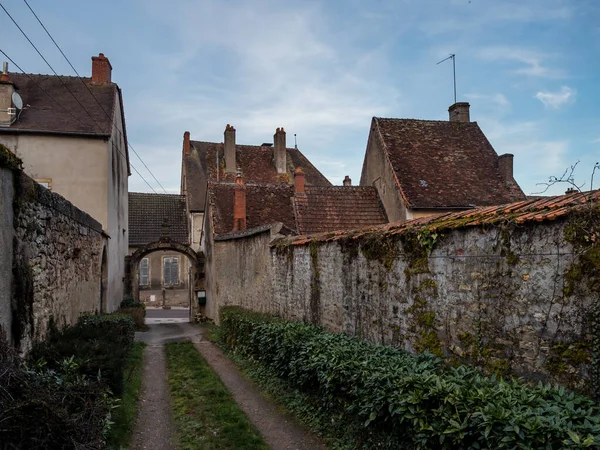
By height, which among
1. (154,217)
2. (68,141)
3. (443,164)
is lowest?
(154,217)

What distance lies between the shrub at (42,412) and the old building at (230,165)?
26.5m

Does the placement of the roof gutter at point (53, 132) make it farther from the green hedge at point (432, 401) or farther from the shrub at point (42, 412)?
the shrub at point (42, 412)

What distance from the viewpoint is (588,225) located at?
13.2ft

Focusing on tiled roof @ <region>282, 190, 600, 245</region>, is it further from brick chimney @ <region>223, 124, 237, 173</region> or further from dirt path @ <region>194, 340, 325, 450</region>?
brick chimney @ <region>223, 124, 237, 173</region>

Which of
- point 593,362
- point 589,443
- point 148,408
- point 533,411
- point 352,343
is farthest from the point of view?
point 148,408

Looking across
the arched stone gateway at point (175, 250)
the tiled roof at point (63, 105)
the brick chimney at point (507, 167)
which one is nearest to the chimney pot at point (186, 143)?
the arched stone gateway at point (175, 250)

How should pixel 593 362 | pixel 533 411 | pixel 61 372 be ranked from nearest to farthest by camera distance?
pixel 533 411 < pixel 593 362 < pixel 61 372

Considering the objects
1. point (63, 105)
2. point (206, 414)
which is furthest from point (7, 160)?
point (63, 105)

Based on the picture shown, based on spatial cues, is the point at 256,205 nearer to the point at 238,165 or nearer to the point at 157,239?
the point at 157,239

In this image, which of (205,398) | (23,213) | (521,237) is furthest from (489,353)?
(23,213)

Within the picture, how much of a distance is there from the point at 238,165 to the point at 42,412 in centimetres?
3040

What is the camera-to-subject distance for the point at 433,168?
18281 mm

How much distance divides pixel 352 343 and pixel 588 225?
149 inches

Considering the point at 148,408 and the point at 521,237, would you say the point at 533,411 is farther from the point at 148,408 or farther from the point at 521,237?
the point at 148,408
